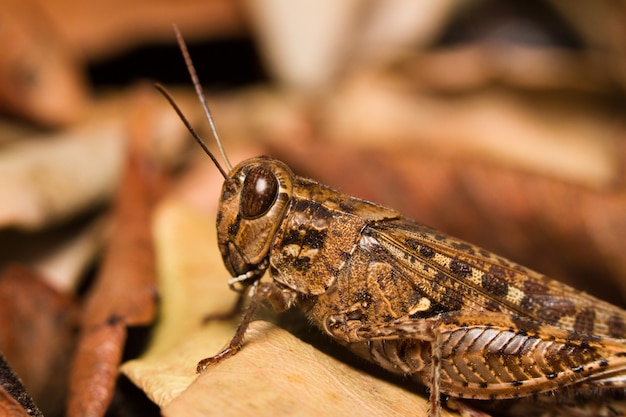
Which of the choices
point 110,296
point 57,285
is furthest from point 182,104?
point 110,296

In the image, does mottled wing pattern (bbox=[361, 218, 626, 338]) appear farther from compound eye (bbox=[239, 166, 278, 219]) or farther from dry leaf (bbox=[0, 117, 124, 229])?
dry leaf (bbox=[0, 117, 124, 229])

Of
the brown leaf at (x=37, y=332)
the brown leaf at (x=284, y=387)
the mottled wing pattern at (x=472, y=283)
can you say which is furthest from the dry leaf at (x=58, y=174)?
the mottled wing pattern at (x=472, y=283)

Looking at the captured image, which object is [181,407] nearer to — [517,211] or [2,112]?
[517,211]

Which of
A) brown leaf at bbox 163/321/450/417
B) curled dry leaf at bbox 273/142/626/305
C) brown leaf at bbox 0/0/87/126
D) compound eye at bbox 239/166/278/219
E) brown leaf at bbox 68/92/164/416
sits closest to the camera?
brown leaf at bbox 163/321/450/417

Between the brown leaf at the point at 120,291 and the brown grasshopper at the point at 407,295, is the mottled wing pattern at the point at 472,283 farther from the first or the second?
the brown leaf at the point at 120,291

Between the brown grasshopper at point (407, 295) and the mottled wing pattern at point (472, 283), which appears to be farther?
the mottled wing pattern at point (472, 283)

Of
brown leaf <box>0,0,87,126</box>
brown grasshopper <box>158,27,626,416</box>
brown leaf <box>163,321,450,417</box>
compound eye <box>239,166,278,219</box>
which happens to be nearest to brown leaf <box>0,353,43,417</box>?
brown leaf <box>163,321,450,417</box>

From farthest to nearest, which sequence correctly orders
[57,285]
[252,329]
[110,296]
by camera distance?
1. [57,285]
2. [110,296]
3. [252,329]
